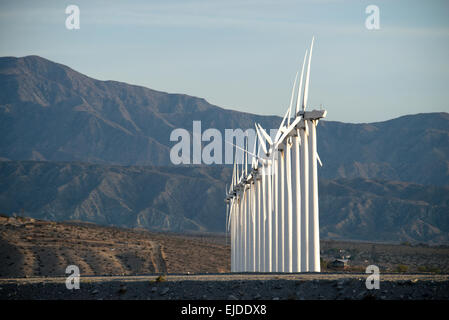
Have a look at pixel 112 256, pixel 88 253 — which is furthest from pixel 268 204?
pixel 88 253

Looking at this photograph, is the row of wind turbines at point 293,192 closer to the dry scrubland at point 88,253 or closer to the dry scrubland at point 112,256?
the dry scrubland at point 112,256

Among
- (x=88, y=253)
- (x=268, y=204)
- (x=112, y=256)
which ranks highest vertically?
(x=268, y=204)

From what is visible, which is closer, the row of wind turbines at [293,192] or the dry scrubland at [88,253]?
the row of wind turbines at [293,192]

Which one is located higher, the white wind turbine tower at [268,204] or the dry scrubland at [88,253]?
the white wind turbine tower at [268,204]

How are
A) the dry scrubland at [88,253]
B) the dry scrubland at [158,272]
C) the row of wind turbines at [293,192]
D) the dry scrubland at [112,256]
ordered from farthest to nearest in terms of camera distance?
the dry scrubland at [112,256], the dry scrubland at [88,253], the row of wind turbines at [293,192], the dry scrubland at [158,272]

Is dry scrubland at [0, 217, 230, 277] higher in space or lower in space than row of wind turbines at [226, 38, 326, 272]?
lower

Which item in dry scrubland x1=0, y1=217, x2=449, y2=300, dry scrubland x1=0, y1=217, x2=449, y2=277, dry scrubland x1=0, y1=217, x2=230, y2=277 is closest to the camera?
dry scrubland x1=0, y1=217, x2=449, y2=300

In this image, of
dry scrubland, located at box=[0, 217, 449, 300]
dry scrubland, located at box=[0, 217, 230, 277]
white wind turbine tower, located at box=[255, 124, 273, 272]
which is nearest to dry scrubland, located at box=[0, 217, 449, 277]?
dry scrubland, located at box=[0, 217, 230, 277]

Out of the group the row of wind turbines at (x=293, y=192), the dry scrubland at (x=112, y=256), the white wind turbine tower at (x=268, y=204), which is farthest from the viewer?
the dry scrubland at (x=112, y=256)

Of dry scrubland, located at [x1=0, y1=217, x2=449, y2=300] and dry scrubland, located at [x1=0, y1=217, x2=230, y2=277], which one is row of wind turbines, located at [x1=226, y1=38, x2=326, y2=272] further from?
dry scrubland, located at [x1=0, y1=217, x2=230, y2=277]

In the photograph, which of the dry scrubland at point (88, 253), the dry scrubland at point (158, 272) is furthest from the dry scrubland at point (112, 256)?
the dry scrubland at point (158, 272)

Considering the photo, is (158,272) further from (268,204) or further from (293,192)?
(293,192)
